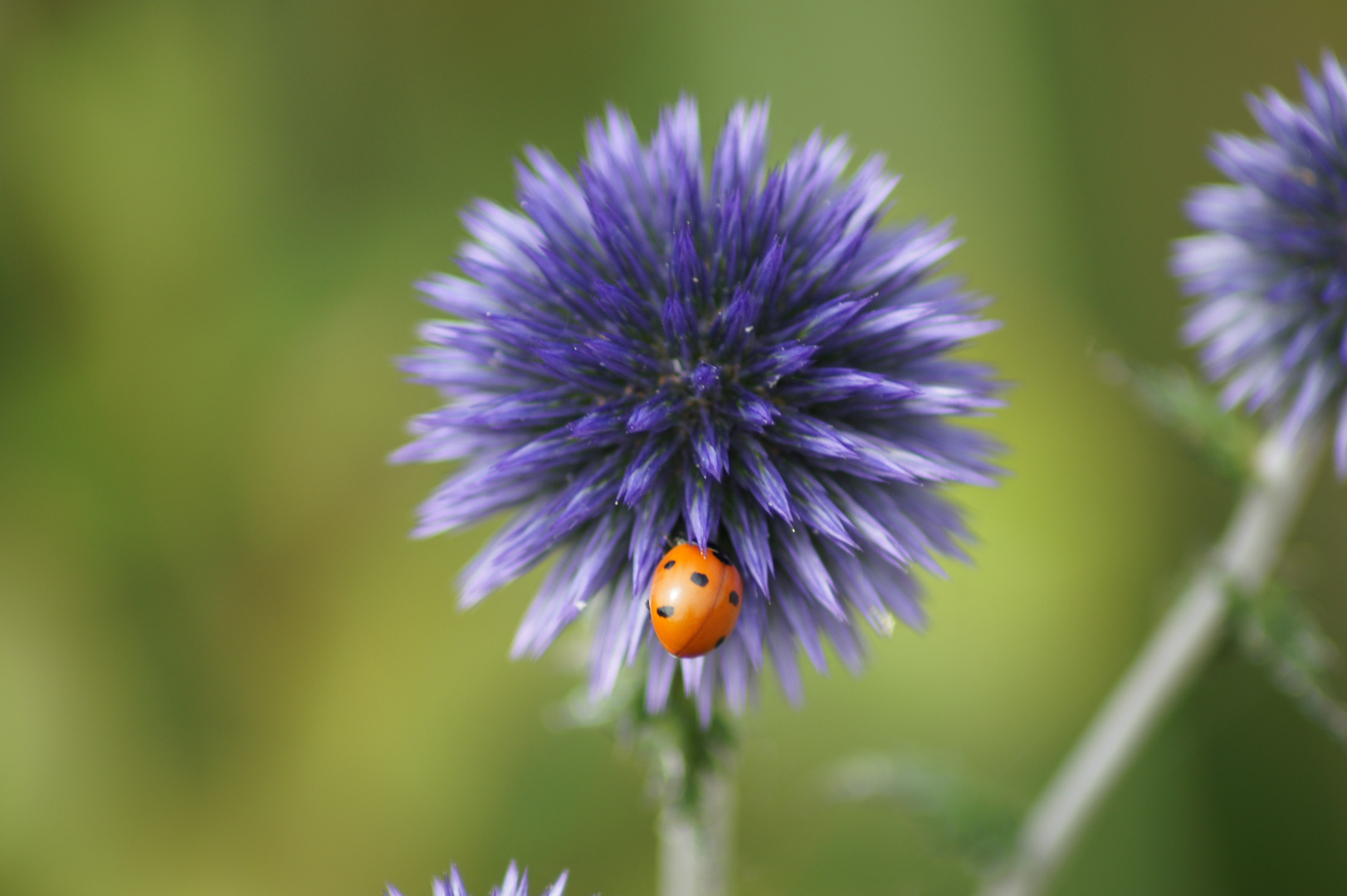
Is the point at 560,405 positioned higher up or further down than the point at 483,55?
further down

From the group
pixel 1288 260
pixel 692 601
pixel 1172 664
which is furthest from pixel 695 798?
pixel 1288 260

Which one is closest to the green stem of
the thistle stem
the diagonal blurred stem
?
the thistle stem

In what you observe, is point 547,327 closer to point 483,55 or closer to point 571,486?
point 571,486

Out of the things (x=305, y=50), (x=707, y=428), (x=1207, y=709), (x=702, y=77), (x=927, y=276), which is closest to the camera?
(x=707, y=428)

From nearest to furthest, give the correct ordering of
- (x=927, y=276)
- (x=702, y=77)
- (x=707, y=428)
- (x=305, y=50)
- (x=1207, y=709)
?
(x=707, y=428) → (x=927, y=276) → (x=1207, y=709) → (x=305, y=50) → (x=702, y=77)

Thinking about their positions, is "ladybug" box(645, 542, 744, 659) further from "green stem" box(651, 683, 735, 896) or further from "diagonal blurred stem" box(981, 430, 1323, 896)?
"diagonal blurred stem" box(981, 430, 1323, 896)

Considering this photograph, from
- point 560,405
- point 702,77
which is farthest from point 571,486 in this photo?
point 702,77

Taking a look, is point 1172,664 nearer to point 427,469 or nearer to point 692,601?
point 692,601
